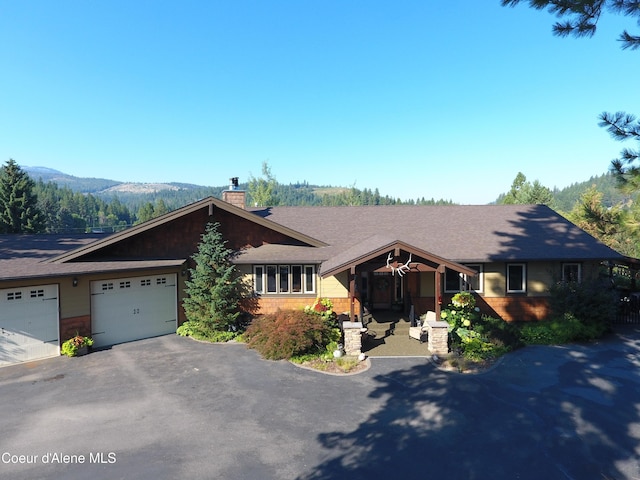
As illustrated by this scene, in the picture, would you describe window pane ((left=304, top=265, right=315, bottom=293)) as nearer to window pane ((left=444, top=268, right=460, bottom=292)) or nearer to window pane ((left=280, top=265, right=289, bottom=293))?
window pane ((left=280, top=265, right=289, bottom=293))

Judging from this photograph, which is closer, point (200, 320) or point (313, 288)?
point (200, 320)

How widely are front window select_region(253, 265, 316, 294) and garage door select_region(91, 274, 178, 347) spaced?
3754 millimetres

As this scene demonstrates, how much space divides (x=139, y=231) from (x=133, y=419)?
8.68 meters

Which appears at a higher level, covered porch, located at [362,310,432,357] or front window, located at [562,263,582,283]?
front window, located at [562,263,582,283]

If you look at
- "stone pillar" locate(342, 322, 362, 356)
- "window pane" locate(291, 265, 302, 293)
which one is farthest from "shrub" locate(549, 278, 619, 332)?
"window pane" locate(291, 265, 302, 293)

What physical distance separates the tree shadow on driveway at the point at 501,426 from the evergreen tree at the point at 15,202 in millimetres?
53502

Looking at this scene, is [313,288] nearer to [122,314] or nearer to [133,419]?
[122,314]

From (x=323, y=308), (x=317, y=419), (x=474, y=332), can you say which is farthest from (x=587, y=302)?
(x=317, y=419)

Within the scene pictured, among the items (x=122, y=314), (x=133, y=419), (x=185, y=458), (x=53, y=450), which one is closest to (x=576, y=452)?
(x=185, y=458)

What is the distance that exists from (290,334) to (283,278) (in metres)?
4.55

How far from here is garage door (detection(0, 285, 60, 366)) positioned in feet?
42.7

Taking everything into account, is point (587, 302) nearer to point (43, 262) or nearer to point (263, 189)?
point (43, 262)

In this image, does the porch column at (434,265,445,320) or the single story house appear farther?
the porch column at (434,265,445,320)

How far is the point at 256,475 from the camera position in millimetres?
7262
